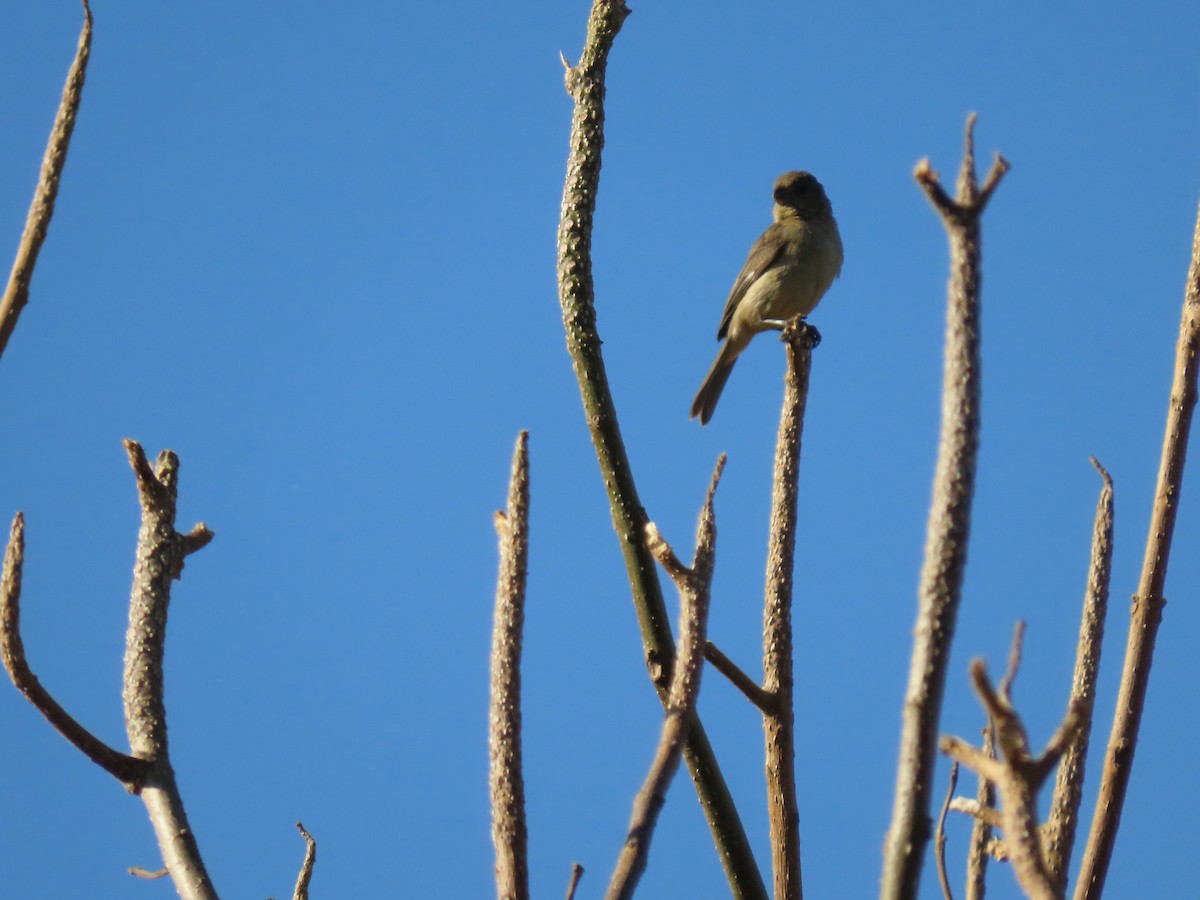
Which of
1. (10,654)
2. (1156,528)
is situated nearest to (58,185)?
(10,654)

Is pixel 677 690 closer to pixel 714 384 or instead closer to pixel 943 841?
pixel 943 841

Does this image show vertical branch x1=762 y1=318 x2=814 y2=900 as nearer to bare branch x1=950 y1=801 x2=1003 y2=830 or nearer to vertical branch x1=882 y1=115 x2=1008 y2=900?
bare branch x1=950 y1=801 x2=1003 y2=830

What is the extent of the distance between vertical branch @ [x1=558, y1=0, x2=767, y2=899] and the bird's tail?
7.45 meters

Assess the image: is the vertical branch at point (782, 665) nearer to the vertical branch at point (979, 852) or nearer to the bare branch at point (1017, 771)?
the vertical branch at point (979, 852)

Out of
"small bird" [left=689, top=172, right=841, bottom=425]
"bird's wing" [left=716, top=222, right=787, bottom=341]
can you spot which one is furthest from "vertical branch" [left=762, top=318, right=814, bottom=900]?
"bird's wing" [left=716, top=222, right=787, bottom=341]

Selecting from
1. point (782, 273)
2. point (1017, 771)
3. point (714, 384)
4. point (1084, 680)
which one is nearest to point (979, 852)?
point (1084, 680)

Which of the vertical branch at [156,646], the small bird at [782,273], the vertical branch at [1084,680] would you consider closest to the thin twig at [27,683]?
the vertical branch at [156,646]

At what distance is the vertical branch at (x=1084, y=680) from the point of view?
290 centimetres

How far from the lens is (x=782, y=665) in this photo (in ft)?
10.6

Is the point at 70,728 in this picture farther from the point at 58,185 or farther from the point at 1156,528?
the point at 1156,528

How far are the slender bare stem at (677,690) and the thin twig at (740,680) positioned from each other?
1.65ft

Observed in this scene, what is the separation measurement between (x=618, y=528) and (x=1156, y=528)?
1.19m

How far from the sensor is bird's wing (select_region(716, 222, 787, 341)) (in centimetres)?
1099

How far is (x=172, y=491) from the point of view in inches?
103
